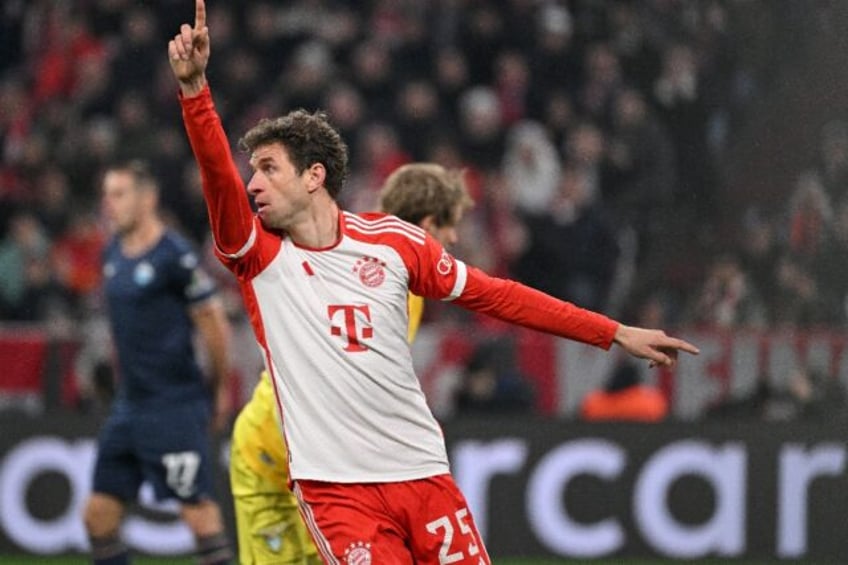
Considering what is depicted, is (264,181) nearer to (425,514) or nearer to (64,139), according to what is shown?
(425,514)

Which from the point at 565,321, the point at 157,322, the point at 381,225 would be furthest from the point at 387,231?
the point at 157,322

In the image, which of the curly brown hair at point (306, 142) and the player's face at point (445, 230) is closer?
the curly brown hair at point (306, 142)

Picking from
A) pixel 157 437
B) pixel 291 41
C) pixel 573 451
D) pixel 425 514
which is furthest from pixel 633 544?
pixel 291 41

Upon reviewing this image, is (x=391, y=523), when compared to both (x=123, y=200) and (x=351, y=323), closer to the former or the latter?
(x=351, y=323)

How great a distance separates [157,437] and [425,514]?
264 centimetres

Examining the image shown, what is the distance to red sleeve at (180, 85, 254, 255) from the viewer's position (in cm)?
500

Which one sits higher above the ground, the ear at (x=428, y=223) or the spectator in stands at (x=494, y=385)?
the ear at (x=428, y=223)

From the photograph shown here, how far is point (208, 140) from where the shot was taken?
5.01 m

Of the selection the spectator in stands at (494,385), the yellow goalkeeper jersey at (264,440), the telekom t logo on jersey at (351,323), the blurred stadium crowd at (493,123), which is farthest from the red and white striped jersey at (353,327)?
the blurred stadium crowd at (493,123)

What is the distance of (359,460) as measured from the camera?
535 cm

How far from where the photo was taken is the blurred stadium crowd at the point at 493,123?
12484mm

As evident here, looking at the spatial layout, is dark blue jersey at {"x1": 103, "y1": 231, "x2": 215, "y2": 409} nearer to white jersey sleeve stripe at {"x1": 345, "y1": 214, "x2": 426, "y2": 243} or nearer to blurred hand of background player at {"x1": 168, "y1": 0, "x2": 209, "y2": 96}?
white jersey sleeve stripe at {"x1": 345, "y1": 214, "x2": 426, "y2": 243}

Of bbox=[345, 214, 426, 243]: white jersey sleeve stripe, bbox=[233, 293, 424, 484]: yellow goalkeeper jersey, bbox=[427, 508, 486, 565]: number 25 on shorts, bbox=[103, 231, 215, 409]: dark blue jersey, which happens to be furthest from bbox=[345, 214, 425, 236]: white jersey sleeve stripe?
bbox=[103, 231, 215, 409]: dark blue jersey

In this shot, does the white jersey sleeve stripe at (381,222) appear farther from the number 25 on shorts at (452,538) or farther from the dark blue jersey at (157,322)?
the dark blue jersey at (157,322)
